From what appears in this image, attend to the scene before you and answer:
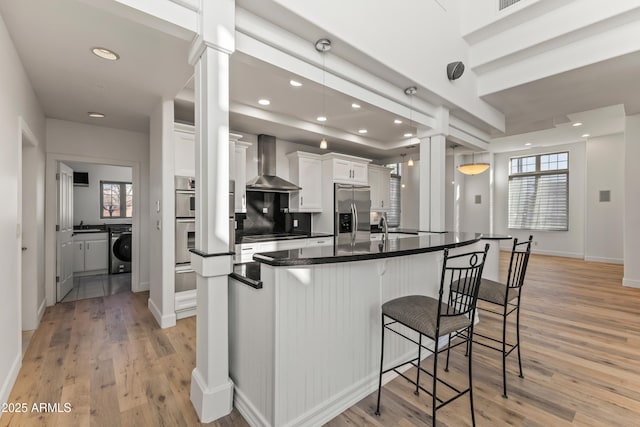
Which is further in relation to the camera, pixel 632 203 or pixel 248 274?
pixel 632 203

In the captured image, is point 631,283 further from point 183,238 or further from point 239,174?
point 183,238

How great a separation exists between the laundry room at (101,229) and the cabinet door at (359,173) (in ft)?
14.5

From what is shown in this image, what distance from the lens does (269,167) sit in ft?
16.6

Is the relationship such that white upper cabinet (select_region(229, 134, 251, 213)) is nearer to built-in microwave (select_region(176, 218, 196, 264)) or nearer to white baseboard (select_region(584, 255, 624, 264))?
built-in microwave (select_region(176, 218, 196, 264))

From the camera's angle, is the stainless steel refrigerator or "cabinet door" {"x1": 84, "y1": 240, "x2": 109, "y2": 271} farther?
"cabinet door" {"x1": 84, "y1": 240, "x2": 109, "y2": 271}

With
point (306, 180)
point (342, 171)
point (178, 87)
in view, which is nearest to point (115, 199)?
point (306, 180)

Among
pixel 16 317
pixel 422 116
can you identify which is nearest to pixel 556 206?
pixel 422 116

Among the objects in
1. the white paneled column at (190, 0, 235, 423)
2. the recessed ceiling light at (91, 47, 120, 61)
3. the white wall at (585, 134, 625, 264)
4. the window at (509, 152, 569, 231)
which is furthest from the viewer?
the window at (509, 152, 569, 231)

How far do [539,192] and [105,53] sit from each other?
31.9ft

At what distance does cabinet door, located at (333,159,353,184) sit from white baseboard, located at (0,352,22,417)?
448cm

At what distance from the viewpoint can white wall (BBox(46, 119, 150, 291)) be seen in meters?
4.05

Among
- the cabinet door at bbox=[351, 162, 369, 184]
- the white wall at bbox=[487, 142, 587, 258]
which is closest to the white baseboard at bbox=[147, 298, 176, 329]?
the cabinet door at bbox=[351, 162, 369, 184]

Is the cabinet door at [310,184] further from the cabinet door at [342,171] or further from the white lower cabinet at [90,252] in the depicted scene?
the white lower cabinet at [90,252]

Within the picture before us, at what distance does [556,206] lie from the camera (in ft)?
26.1
